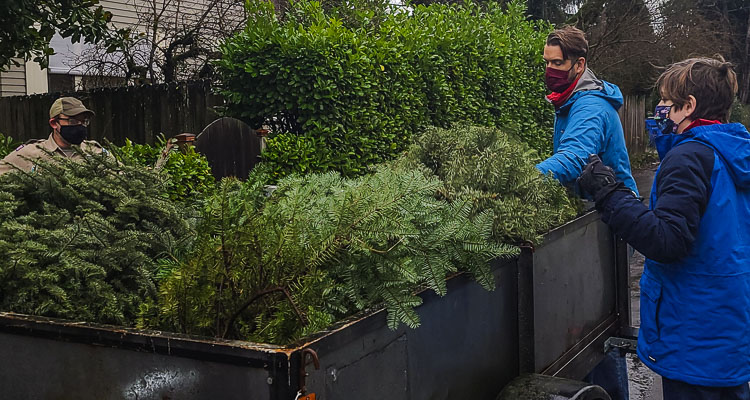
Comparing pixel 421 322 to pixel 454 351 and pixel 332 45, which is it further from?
pixel 332 45

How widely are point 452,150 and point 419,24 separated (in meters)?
5.61

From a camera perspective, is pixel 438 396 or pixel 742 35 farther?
pixel 742 35

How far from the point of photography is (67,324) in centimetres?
192

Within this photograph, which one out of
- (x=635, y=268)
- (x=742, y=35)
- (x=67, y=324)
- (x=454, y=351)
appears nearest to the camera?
(x=67, y=324)

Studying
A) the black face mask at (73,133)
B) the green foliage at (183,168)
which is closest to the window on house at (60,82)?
the green foliage at (183,168)

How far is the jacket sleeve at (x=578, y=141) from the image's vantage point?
346 centimetres

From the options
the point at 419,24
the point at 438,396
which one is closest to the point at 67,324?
the point at 438,396

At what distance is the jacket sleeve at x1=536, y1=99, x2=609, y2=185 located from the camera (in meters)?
3.46

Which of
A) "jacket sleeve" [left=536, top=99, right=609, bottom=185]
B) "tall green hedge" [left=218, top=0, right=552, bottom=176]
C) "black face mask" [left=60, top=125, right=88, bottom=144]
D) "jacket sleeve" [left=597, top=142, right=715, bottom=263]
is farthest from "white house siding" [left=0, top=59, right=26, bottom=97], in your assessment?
"jacket sleeve" [left=597, top=142, right=715, bottom=263]

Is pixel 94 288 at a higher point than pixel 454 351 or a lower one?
higher

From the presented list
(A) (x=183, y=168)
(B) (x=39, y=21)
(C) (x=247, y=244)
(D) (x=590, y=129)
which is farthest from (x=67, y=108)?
(C) (x=247, y=244)

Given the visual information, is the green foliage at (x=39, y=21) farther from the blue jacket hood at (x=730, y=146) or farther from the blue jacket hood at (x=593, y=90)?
the blue jacket hood at (x=730, y=146)

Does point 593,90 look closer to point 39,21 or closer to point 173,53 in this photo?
point 39,21

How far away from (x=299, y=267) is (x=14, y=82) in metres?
13.2
